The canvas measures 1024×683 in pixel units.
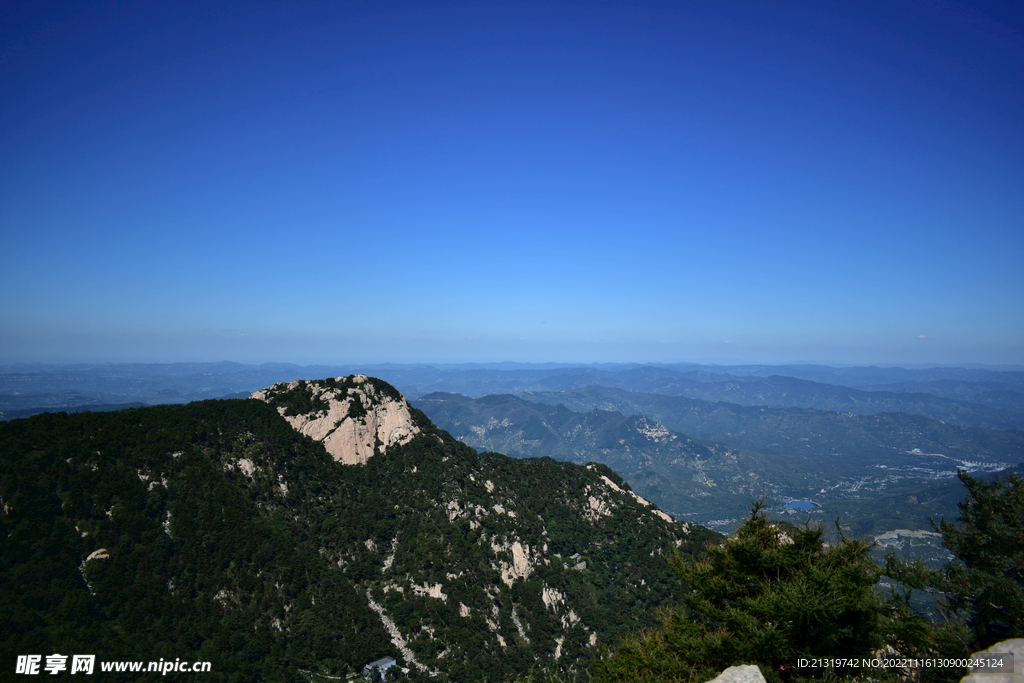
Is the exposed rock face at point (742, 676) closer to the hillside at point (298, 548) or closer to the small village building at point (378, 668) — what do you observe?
the hillside at point (298, 548)

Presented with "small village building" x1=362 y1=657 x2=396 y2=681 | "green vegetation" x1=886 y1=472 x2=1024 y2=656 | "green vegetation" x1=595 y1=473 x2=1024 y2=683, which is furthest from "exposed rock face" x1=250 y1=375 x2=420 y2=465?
"green vegetation" x1=886 y1=472 x2=1024 y2=656

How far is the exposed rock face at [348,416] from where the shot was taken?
10394 cm

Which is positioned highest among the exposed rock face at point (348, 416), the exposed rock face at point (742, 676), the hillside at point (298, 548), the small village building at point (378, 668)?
the exposed rock face at point (742, 676)

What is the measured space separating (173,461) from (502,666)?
70235 millimetres

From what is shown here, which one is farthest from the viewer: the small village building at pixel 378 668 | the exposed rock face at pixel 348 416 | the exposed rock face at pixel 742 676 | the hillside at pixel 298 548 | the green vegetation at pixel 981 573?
the exposed rock face at pixel 348 416

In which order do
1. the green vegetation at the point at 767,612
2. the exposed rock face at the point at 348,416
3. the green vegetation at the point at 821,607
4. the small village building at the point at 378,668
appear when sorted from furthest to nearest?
the exposed rock face at the point at 348,416, the small village building at the point at 378,668, the green vegetation at the point at 821,607, the green vegetation at the point at 767,612

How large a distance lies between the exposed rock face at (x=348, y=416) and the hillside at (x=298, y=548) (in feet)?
1.60

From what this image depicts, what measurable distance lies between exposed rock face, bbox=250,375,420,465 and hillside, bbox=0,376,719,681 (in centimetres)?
49

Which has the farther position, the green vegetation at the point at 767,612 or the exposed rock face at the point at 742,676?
the green vegetation at the point at 767,612

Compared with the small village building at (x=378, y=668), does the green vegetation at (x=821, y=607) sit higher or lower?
higher

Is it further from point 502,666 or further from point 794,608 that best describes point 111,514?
point 794,608

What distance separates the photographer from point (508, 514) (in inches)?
4001

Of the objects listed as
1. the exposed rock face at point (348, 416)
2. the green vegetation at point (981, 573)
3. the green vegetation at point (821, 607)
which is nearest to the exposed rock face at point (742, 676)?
the green vegetation at point (821, 607)

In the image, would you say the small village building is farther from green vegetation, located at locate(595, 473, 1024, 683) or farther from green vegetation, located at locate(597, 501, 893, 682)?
green vegetation, located at locate(597, 501, 893, 682)
